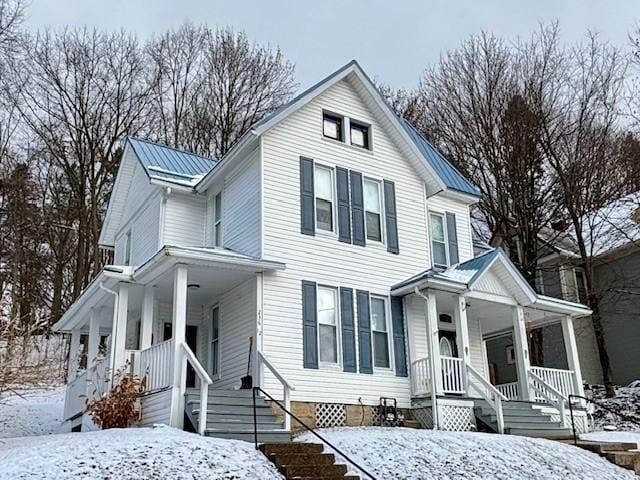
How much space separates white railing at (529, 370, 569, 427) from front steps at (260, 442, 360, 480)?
710 cm

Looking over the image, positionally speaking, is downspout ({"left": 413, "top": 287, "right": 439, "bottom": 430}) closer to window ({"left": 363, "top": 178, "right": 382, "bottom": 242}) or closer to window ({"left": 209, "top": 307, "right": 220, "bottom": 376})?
window ({"left": 363, "top": 178, "right": 382, "bottom": 242})

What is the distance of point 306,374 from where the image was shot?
42.8 ft

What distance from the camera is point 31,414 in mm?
17875

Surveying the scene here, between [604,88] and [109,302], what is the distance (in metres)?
18.1

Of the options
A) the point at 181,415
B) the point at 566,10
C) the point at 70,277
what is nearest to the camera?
the point at 181,415

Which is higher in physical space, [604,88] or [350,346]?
Answer: [604,88]

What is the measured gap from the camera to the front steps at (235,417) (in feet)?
34.8

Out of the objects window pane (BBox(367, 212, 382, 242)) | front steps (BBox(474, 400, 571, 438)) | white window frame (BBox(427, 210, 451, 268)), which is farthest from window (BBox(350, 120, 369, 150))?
front steps (BBox(474, 400, 571, 438))

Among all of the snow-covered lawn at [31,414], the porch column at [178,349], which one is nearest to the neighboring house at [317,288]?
the porch column at [178,349]

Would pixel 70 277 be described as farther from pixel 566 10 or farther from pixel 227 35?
pixel 566 10

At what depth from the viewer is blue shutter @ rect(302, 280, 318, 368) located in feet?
43.2

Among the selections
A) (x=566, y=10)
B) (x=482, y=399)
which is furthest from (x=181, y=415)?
(x=566, y=10)

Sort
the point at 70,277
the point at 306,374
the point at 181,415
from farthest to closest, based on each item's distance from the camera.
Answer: the point at 70,277
the point at 306,374
the point at 181,415

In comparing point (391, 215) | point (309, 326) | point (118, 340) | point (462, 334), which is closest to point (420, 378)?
point (462, 334)
